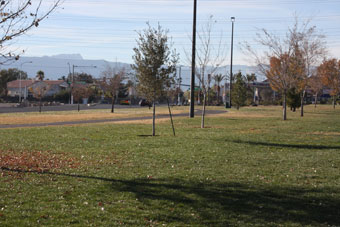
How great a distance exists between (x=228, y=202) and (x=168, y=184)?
189 centimetres

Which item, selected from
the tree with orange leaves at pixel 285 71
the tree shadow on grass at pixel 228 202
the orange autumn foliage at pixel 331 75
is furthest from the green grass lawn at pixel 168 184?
the orange autumn foliage at pixel 331 75

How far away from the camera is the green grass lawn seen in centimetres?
780

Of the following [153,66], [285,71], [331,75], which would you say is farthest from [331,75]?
[153,66]

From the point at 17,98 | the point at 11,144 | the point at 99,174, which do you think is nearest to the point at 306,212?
the point at 99,174

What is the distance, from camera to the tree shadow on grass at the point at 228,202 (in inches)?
307

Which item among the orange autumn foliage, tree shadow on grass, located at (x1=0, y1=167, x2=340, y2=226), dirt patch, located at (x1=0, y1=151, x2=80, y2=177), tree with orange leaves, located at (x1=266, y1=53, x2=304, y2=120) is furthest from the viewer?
the orange autumn foliage

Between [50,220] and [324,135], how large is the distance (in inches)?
731

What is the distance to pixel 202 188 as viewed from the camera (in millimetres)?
9969

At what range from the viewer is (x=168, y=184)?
1031 centimetres

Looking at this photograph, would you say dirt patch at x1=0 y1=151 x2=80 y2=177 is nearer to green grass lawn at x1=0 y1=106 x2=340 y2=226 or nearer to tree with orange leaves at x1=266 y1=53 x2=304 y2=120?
green grass lawn at x1=0 y1=106 x2=340 y2=226

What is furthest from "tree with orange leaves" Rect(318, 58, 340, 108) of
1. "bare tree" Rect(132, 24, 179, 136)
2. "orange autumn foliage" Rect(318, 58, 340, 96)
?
"bare tree" Rect(132, 24, 179, 136)

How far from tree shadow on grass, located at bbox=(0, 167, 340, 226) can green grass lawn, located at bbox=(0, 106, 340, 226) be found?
0.06 feet

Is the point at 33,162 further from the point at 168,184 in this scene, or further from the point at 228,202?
the point at 228,202

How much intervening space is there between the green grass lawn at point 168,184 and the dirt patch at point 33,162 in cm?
3
